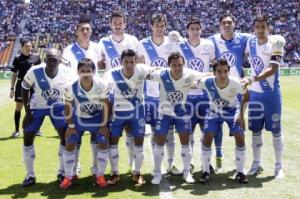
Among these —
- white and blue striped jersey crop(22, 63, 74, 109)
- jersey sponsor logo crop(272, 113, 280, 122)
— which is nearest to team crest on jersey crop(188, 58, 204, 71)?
jersey sponsor logo crop(272, 113, 280, 122)

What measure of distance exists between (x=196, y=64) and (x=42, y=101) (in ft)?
9.45

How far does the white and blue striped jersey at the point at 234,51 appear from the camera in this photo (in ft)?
27.8

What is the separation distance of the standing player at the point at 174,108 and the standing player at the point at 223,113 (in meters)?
0.26

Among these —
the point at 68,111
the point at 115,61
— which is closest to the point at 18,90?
the point at 115,61

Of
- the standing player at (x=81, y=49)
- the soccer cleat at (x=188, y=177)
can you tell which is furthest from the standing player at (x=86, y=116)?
the soccer cleat at (x=188, y=177)

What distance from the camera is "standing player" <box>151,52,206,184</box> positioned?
25.0 ft

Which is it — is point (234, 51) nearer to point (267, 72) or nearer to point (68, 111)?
point (267, 72)

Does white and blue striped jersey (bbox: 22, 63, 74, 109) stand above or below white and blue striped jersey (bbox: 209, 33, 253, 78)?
below

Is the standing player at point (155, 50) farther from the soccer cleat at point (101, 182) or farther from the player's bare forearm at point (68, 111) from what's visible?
the player's bare forearm at point (68, 111)

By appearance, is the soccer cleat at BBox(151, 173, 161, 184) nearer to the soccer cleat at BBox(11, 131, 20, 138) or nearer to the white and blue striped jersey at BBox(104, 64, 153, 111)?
the white and blue striped jersey at BBox(104, 64, 153, 111)

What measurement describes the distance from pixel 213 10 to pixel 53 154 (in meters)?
42.5

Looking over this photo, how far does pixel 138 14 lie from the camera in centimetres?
4934

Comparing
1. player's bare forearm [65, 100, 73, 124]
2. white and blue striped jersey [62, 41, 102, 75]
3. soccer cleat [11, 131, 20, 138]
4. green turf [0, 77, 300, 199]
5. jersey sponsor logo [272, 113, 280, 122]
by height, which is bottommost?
green turf [0, 77, 300, 199]

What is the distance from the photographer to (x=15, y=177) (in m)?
8.24
